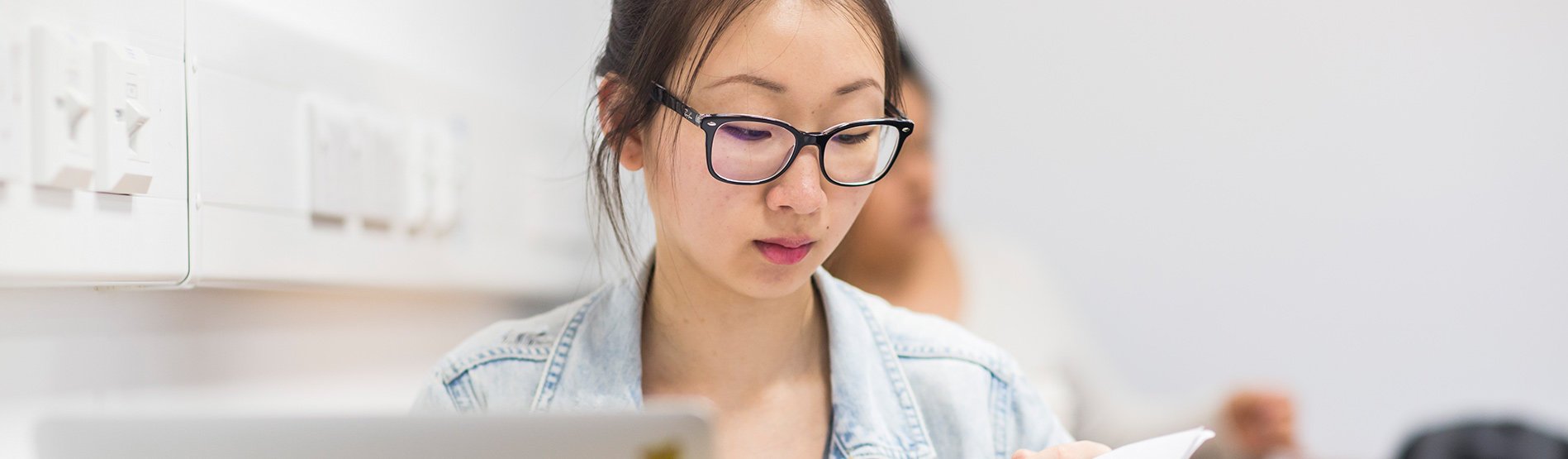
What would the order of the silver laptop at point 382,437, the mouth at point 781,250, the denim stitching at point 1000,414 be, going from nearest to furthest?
1. the silver laptop at point 382,437
2. the mouth at point 781,250
3. the denim stitching at point 1000,414

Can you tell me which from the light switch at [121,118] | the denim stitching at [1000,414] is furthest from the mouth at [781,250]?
the light switch at [121,118]

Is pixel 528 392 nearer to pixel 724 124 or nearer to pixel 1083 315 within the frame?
pixel 724 124

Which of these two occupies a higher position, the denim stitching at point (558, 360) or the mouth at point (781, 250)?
the mouth at point (781, 250)

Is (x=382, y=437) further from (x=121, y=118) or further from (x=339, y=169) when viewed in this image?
(x=339, y=169)

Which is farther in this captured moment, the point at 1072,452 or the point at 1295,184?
the point at 1295,184

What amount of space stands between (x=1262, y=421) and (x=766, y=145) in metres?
1.37

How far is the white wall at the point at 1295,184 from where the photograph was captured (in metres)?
1.52

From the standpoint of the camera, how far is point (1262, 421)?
1.56m

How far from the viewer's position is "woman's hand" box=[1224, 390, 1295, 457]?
1.50 meters

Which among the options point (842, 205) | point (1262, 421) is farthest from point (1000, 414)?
point (1262, 421)

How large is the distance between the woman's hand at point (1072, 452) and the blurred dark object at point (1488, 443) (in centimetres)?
124

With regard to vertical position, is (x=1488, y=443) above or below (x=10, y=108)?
below

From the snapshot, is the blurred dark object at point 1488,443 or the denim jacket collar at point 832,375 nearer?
the denim jacket collar at point 832,375

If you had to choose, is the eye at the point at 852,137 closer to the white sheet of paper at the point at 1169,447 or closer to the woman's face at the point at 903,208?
the white sheet of paper at the point at 1169,447
